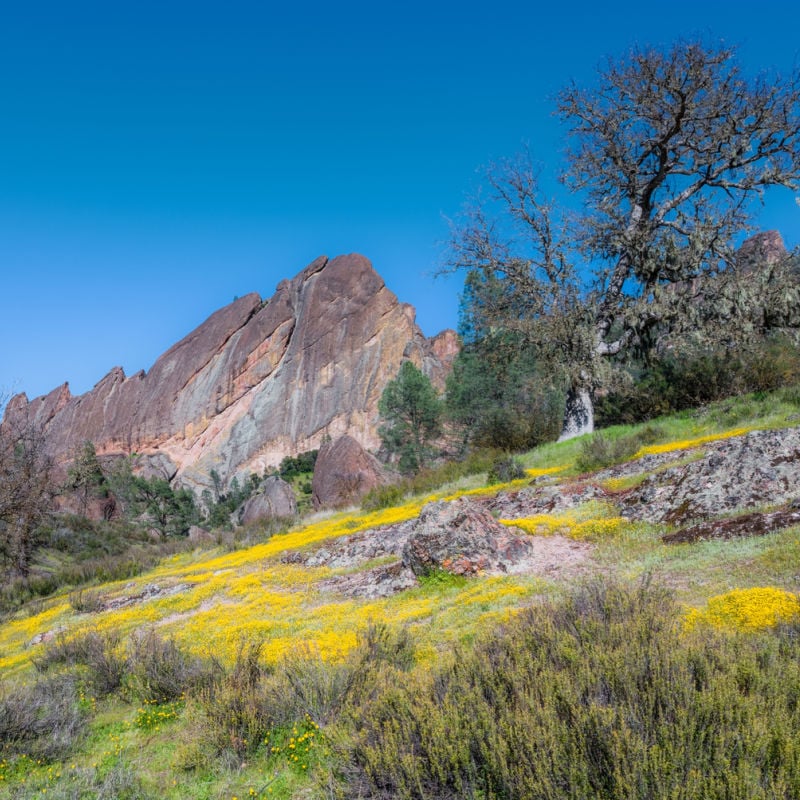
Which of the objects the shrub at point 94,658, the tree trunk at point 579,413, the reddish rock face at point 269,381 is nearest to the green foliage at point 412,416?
the tree trunk at point 579,413

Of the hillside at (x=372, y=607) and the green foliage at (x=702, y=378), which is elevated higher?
the green foliage at (x=702, y=378)

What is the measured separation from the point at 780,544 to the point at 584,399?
44.8 feet

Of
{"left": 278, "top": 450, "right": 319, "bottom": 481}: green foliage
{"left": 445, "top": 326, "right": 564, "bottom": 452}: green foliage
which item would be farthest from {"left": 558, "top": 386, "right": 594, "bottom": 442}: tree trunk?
{"left": 278, "top": 450, "right": 319, "bottom": 481}: green foliage

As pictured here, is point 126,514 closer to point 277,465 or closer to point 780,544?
point 277,465

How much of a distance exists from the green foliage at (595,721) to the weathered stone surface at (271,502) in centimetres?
3350

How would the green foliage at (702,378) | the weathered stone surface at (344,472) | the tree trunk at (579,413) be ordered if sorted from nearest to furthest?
the green foliage at (702,378) < the tree trunk at (579,413) < the weathered stone surface at (344,472)

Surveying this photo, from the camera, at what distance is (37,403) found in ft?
371

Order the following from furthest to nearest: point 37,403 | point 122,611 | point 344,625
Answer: point 37,403, point 122,611, point 344,625

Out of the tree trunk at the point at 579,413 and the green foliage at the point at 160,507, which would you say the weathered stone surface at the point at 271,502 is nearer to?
the green foliage at the point at 160,507

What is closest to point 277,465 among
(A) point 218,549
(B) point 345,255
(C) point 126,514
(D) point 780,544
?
(C) point 126,514

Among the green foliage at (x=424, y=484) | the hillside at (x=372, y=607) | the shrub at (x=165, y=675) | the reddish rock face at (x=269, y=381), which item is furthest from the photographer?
the reddish rock face at (x=269, y=381)

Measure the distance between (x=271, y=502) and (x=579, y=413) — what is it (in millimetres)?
24549

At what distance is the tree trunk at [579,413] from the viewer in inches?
771

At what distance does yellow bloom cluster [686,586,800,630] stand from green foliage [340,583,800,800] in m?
0.44
